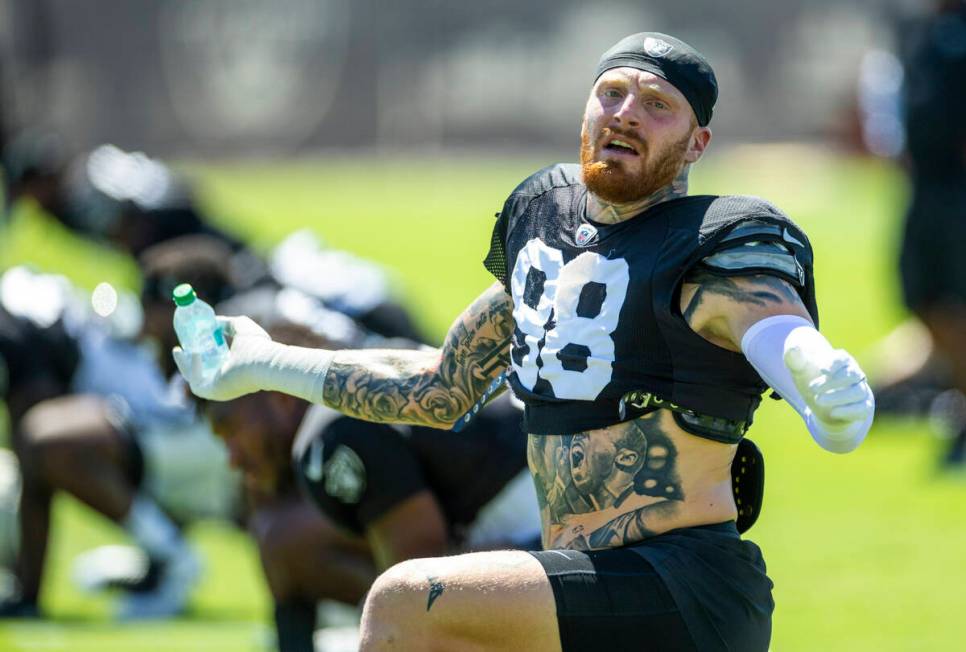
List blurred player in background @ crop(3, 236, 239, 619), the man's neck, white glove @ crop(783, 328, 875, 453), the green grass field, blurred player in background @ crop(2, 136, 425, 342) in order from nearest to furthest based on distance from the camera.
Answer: white glove @ crop(783, 328, 875, 453) < the man's neck < the green grass field < blurred player in background @ crop(3, 236, 239, 619) < blurred player in background @ crop(2, 136, 425, 342)

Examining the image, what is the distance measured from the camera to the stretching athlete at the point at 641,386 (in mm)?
3551

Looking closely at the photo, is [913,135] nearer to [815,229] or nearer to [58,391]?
[58,391]

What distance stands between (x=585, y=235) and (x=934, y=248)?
639 centimetres

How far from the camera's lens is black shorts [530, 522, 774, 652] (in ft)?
11.8

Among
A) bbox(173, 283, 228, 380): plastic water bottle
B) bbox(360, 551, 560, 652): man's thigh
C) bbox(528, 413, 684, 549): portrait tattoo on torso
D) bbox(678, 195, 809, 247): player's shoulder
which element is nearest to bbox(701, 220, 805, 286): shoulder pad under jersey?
bbox(678, 195, 809, 247): player's shoulder

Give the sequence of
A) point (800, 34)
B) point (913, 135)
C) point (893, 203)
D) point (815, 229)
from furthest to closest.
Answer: point (800, 34), point (893, 203), point (815, 229), point (913, 135)

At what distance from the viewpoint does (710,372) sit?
3.72 meters

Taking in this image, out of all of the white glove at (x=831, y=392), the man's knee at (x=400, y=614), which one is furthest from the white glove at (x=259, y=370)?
the white glove at (x=831, y=392)

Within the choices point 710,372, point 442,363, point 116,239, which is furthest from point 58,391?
point 710,372

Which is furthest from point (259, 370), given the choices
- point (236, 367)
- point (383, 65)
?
point (383, 65)

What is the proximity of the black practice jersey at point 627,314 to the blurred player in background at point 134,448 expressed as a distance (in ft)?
9.74

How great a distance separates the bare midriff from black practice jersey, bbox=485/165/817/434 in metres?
0.05

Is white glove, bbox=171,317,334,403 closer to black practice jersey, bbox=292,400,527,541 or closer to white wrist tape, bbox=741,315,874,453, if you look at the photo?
black practice jersey, bbox=292,400,527,541

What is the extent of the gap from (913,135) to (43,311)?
4923 mm
